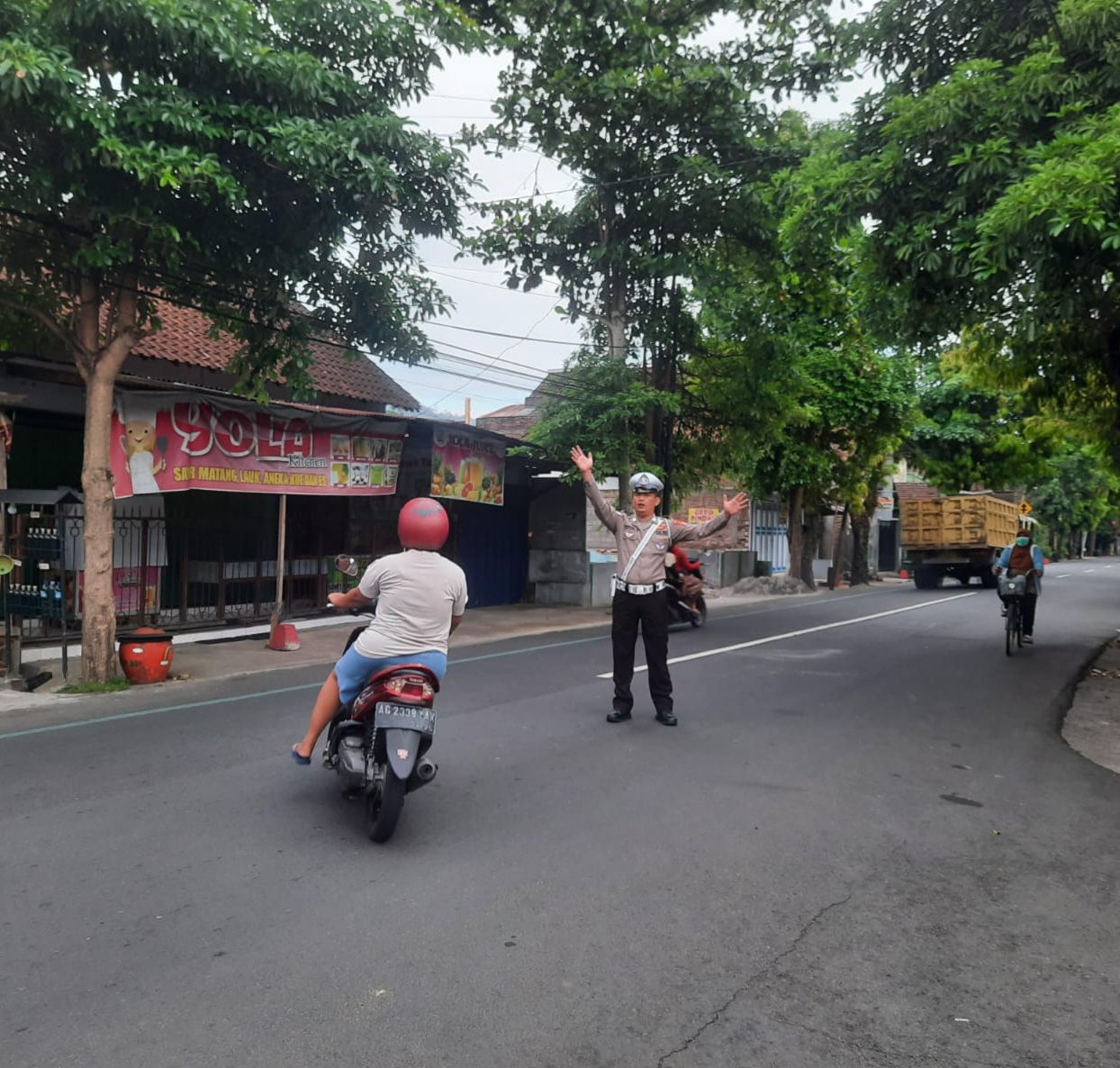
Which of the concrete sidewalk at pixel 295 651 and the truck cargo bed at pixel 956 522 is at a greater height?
the truck cargo bed at pixel 956 522

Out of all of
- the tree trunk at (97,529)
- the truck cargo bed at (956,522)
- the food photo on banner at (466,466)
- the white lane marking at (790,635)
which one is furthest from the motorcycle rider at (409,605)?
the truck cargo bed at (956,522)

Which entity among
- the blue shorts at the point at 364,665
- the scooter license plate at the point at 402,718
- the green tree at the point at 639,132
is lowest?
the scooter license plate at the point at 402,718

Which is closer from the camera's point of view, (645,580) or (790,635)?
(645,580)

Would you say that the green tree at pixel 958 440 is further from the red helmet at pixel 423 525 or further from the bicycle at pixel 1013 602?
the red helmet at pixel 423 525

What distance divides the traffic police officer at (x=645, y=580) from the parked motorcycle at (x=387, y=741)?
8.30 ft

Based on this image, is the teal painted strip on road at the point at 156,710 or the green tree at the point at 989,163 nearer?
the green tree at the point at 989,163

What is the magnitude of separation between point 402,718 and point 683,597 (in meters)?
10.7

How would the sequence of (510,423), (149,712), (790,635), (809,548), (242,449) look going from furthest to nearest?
(510,423) < (809,548) < (790,635) < (242,449) < (149,712)

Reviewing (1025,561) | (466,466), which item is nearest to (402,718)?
(1025,561)

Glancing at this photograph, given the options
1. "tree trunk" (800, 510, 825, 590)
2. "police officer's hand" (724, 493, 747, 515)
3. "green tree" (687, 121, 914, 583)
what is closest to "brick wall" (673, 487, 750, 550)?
"tree trunk" (800, 510, 825, 590)

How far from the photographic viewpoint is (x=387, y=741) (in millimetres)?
4234

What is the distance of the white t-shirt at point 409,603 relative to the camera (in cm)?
452

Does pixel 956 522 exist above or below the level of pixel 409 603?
above

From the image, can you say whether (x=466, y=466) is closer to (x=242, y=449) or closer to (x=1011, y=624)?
(x=242, y=449)
